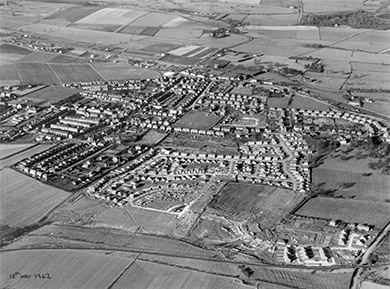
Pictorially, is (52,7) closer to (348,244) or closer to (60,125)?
(60,125)

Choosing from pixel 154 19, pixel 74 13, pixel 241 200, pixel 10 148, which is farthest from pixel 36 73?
pixel 241 200

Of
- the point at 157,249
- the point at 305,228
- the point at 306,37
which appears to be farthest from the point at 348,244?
the point at 306,37

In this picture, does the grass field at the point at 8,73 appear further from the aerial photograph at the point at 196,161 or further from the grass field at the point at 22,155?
the grass field at the point at 22,155

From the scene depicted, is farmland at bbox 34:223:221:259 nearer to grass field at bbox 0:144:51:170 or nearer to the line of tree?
grass field at bbox 0:144:51:170

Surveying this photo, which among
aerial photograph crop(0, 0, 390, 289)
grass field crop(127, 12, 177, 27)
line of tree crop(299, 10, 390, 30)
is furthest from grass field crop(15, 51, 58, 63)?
line of tree crop(299, 10, 390, 30)

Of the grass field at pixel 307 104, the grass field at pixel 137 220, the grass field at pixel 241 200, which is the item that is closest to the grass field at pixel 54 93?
the grass field at pixel 307 104

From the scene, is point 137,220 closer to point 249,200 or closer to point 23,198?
point 249,200
